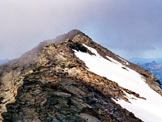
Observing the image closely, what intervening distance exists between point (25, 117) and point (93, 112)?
21.6 ft

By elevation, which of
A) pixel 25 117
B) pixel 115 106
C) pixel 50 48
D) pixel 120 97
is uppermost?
pixel 50 48

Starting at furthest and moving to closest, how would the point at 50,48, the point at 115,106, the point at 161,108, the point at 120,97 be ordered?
the point at 50,48
the point at 161,108
the point at 120,97
the point at 115,106

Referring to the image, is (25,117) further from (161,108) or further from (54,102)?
(161,108)

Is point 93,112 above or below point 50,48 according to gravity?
below

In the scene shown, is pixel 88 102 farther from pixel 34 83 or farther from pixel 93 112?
pixel 34 83

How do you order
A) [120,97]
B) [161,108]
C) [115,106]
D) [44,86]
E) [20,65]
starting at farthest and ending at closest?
[20,65], [161,108], [120,97], [115,106], [44,86]

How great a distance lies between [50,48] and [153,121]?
92.4 ft

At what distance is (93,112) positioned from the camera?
2012 centimetres

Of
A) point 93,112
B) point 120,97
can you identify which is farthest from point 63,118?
point 120,97

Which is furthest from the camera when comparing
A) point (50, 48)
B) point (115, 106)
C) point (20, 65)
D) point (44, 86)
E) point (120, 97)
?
point (20, 65)

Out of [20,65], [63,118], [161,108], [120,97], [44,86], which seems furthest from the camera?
[20,65]

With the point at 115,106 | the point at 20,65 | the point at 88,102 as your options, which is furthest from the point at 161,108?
the point at 20,65

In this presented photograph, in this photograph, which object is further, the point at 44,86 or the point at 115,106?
the point at 115,106

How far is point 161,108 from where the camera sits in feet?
104
